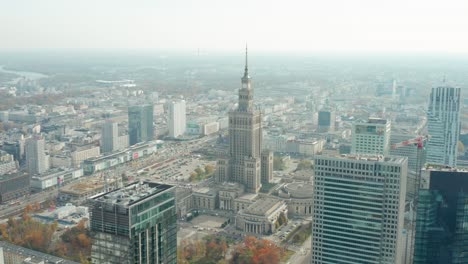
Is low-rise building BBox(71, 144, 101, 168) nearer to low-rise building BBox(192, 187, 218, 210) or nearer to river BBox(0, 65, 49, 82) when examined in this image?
low-rise building BBox(192, 187, 218, 210)

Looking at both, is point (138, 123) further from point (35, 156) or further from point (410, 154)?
point (410, 154)

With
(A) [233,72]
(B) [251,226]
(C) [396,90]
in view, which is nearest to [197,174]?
(B) [251,226]

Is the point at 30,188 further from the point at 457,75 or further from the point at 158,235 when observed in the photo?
the point at 457,75

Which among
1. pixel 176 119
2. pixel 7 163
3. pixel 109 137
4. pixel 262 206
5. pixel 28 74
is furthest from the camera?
pixel 28 74

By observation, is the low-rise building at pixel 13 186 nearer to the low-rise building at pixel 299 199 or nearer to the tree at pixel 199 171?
the tree at pixel 199 171

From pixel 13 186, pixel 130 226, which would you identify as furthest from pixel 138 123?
pixel 130 226
